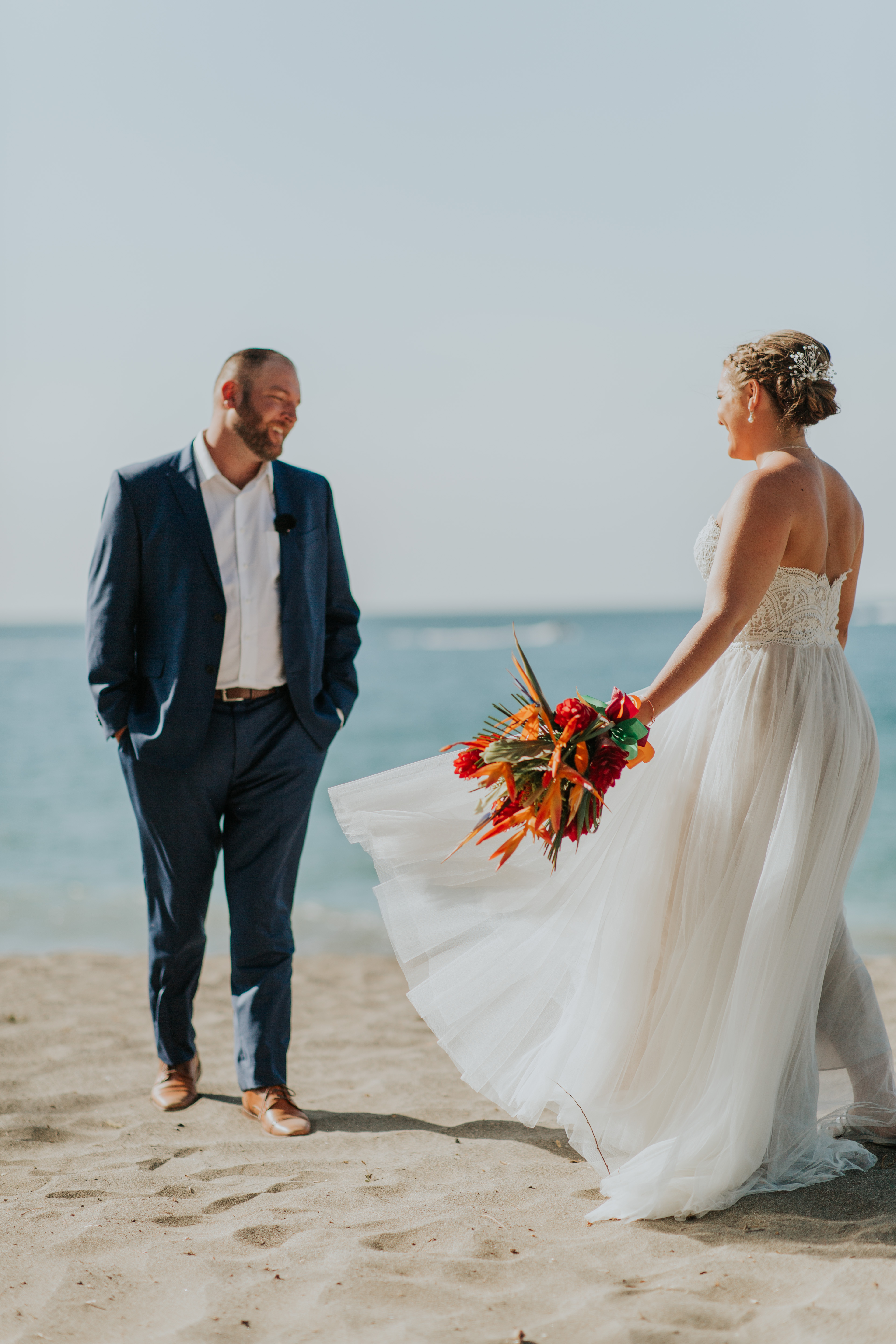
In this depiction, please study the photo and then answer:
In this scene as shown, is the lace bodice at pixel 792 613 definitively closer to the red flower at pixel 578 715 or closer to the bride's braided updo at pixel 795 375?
the bride's braided updo at pixel 795 375

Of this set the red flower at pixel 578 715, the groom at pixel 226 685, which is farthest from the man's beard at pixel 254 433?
the red flower at pixel 578 715

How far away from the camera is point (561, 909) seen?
296 centimetres

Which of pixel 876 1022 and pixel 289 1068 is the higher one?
pixel 876 1022

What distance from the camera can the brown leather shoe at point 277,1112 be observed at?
3.34 metres

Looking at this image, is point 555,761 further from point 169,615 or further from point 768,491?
point 169,615

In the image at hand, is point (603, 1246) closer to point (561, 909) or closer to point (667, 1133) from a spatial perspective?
point (667, 1133)

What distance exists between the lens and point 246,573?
3.50 meters

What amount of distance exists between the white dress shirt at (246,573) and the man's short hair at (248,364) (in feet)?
0.84

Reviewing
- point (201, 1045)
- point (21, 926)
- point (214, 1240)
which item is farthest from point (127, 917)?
point (214, 1240)

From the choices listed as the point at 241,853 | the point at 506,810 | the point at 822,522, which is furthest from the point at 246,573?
→ the point at 822,522

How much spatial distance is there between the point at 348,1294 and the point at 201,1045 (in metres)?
2.39

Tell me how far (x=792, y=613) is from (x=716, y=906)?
79 centimetres

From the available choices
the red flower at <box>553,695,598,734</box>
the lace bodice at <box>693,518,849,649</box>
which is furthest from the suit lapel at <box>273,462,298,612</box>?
the lace bodice at <box>693,518,849,649</box>

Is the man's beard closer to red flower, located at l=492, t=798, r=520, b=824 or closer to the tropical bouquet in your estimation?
the tropical bouquet
